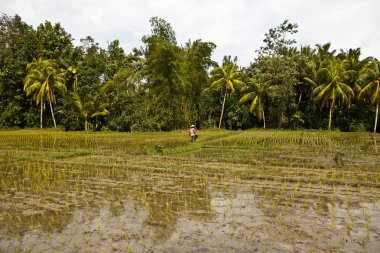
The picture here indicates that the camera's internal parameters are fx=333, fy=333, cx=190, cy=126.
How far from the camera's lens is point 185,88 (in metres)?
23.0

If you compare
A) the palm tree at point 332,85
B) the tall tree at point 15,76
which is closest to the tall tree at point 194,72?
the palm tree at point 332,85

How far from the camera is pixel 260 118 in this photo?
1017 inches

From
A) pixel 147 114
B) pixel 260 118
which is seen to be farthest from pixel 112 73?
pixel 260 118

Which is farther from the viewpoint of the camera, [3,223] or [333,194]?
[333,194]

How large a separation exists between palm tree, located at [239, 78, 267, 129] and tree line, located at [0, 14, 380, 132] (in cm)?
8

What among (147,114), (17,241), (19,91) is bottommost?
(17,241)

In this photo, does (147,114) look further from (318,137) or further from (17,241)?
(17,241)

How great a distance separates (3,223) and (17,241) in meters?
0.79

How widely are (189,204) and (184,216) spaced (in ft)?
2.11

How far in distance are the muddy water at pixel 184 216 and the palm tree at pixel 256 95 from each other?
60.2ft

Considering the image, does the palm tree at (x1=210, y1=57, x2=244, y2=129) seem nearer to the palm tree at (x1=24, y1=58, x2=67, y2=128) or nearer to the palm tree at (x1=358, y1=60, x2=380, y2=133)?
the palm tree at (x1=358, y1=60, x2=380, y2=133)

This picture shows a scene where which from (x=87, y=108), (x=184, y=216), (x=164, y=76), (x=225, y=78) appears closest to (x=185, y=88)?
(x=164, y=76)

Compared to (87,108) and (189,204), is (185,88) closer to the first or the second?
(87,108)

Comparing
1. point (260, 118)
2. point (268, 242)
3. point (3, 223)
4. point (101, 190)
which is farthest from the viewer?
point (260, 118)
